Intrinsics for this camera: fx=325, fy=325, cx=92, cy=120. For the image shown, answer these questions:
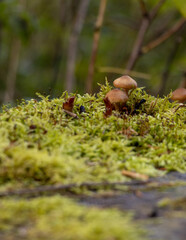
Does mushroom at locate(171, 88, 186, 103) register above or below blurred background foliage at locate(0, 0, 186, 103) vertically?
below

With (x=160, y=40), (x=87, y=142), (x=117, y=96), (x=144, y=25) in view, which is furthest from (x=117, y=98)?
(x=160, y=40)

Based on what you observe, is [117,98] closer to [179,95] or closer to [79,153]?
[179,95]

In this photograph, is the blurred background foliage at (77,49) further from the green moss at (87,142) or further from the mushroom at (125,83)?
the green moss at (87,142)

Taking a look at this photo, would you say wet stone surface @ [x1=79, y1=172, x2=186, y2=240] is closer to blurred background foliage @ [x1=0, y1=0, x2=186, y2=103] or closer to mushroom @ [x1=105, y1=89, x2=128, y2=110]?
mushroom @ [x1=105, y1=89, x2=128, y2=110]

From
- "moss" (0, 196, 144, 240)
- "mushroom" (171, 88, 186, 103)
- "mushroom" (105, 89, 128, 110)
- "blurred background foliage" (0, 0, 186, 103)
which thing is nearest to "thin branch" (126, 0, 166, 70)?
"blurred background foliage" (0, 0, 186, 103)

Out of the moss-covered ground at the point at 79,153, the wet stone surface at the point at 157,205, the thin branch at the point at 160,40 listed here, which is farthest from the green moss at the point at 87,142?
the thin branch at the point at 160,40

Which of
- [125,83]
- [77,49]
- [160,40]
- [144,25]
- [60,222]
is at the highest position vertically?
[77,49]
